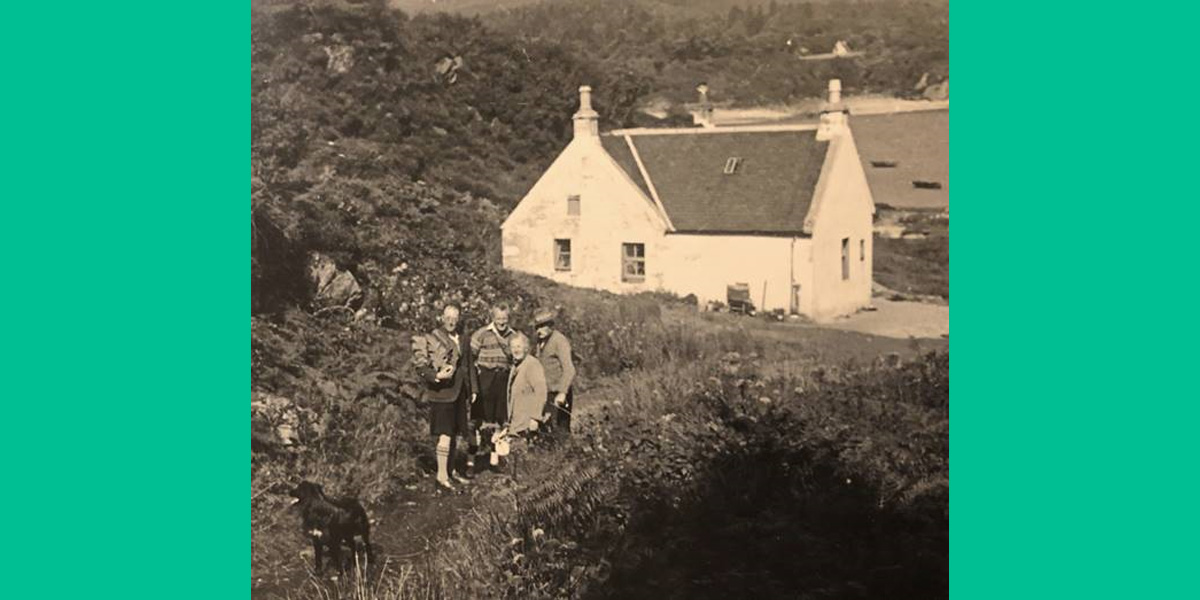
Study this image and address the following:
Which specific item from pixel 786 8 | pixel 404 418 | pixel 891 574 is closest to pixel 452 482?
pixel 404 418

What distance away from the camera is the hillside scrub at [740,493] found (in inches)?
216

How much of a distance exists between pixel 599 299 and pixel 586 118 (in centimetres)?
80

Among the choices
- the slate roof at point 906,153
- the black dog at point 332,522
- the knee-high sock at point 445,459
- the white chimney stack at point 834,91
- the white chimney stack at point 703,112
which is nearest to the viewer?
the slate roof at point 906,153


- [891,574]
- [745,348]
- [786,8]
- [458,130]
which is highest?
[786,8]

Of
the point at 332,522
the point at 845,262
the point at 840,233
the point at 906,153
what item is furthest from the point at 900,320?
the point at 332,522

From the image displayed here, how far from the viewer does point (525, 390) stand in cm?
598

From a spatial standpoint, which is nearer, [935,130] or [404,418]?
[935,130]

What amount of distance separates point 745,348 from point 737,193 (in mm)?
671

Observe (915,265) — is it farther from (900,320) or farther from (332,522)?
(332,522)

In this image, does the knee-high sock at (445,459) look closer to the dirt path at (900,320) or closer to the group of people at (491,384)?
the group of people at (491,384)

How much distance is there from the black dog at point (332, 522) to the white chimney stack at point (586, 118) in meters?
2.01

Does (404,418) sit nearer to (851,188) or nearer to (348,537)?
(348,537)

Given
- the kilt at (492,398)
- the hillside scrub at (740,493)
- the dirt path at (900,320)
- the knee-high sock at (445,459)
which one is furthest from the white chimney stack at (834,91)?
the knee-high sock at (445,459)

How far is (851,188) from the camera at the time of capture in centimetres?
563
